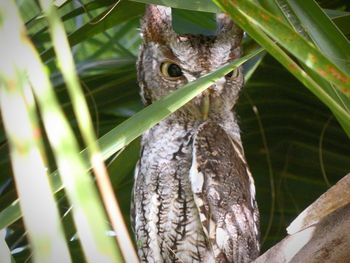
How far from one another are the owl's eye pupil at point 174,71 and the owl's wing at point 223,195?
150mm

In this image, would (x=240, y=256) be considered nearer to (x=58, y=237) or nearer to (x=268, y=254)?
(x=268, y=254)

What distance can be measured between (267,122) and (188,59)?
52 cm

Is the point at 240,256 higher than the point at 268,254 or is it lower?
lower

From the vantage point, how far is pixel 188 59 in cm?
179

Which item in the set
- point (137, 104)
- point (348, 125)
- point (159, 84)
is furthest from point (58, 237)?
point (137, 104)

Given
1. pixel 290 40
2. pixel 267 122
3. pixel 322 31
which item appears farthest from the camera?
pixel 267 122

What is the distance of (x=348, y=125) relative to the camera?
0.86 metres

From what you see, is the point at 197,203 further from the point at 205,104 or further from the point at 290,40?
the point at 290,40

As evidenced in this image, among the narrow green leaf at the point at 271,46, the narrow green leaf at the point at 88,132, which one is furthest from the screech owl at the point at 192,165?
the narrow green leaf at the point at 88,132

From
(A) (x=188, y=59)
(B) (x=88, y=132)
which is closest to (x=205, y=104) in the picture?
(A) (x=188, y=59)

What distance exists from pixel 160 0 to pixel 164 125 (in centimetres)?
77

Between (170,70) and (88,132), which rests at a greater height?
(170,70)

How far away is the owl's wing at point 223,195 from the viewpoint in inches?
65.4

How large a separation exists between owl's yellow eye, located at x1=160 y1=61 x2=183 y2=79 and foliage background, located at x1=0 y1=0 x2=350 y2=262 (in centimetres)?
26
